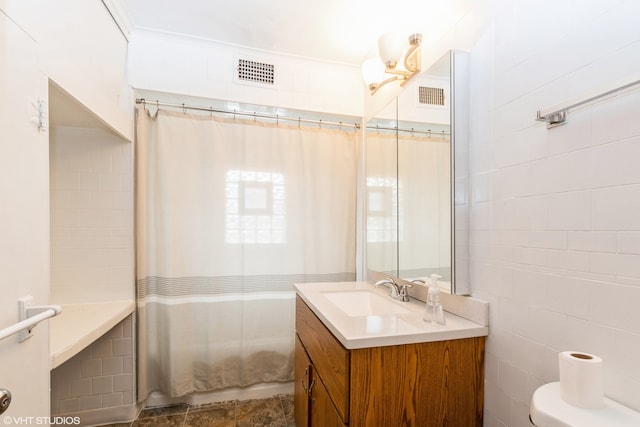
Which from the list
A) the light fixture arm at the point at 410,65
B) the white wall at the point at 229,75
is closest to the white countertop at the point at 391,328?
the light fixture arm at the point at 410,65

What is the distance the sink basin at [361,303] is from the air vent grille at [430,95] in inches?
38.6

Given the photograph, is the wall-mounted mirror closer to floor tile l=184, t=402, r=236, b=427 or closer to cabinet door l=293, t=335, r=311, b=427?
cabinet door l=293, t=335, r=311, b=427

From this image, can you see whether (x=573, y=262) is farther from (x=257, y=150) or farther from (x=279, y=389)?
(x=279, y=389)

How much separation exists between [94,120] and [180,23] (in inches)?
30.9

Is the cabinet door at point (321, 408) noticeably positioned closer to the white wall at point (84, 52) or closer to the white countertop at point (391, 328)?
the white countertop at point (391, 328)

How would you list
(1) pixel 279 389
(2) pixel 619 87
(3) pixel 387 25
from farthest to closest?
1. (1) pixel 279 389
2. (3) pixel 387 25
3. (2) pixel 619 87

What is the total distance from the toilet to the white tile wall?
2.07 metres

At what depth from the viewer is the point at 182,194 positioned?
1958 mm

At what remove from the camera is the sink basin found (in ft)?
4.96

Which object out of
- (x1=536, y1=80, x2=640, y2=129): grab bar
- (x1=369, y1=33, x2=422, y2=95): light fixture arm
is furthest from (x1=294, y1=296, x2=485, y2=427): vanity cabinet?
(x1=369, y1=33, x2=422, y2=95): light fixture arm

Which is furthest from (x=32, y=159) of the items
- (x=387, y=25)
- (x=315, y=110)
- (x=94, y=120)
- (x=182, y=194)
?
(x=387, y=25)

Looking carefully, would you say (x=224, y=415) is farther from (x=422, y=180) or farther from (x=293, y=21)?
(x=293, y=21)

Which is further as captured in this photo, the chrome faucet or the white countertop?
the chrome faucet

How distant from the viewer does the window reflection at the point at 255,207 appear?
2035mm
